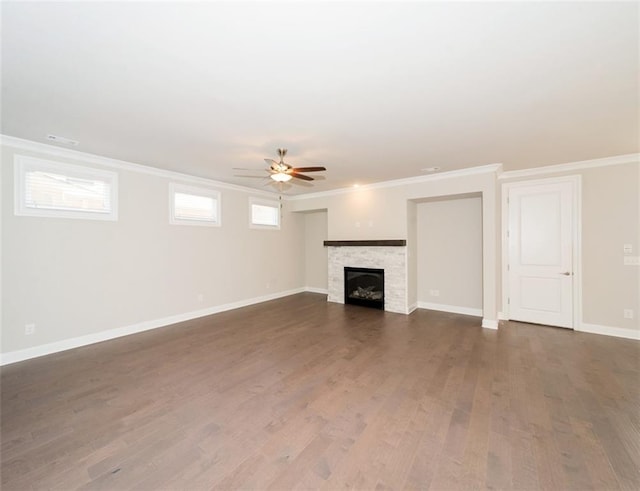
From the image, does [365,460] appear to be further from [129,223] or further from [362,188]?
[362,188]

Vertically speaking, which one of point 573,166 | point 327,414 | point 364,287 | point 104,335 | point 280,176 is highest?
point 573,166

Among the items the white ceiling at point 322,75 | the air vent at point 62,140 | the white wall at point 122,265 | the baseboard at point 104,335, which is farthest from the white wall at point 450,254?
the air vent at point 62,140

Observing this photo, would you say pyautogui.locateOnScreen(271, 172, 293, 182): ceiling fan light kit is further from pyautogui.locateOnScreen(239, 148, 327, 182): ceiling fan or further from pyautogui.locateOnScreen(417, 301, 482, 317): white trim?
pyautogui.locateOnScreen(417, 301, 482, 317): white trim

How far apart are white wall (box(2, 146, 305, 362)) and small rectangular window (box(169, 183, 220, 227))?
12 centimetres

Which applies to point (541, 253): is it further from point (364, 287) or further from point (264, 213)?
point (264, 213)

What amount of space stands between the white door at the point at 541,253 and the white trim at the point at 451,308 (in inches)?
22.8

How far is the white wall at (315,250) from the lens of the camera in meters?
7.47

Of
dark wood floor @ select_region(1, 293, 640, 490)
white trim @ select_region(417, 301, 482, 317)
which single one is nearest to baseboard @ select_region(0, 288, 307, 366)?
dark wood floor @ select_region(1, 293, 640, 490)

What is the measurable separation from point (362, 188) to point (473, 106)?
136 inches

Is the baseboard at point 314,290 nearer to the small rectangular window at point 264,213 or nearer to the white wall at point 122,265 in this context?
the white wall at point 122,265

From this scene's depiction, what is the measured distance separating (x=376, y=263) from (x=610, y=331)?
3739 millimetres

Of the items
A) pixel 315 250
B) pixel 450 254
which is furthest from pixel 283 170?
pixel 315 250

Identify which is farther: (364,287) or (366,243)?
(364,287)

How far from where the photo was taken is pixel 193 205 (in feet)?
16.8
